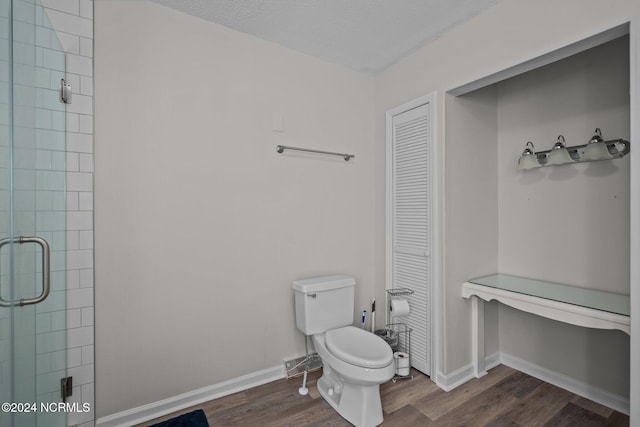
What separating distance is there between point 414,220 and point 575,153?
1080mm

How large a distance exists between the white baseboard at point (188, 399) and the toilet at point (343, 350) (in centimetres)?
39

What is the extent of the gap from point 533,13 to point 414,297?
Result: 1.89 m

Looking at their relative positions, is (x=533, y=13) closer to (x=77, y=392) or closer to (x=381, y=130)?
(x=381, y=130)

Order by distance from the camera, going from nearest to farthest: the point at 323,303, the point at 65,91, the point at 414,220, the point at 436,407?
the point at 65,91 → the point at 436,407 → the point at 323,303 → the point at 414,220

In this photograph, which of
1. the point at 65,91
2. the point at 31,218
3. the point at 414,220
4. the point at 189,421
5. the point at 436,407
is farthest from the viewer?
the point at 414,220

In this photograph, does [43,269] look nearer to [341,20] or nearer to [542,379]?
[341,20]

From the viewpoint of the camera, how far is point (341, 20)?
2002 mm

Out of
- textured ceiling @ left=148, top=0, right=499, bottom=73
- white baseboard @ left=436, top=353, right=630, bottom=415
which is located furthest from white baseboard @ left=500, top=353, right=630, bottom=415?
textured ceiling @ left=148, top=0, right=499, bottom=73

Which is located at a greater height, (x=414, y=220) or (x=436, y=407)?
(x=414, y=220)

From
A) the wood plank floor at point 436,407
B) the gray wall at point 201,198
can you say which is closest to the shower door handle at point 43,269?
the gray wall at point 201,198

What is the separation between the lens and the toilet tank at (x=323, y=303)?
214cm

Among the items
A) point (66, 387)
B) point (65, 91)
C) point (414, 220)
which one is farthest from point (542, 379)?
point (65, 91)

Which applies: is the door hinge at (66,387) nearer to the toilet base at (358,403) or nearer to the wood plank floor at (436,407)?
the wood plank floor at (436,407)

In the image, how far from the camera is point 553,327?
2178 millimetres
